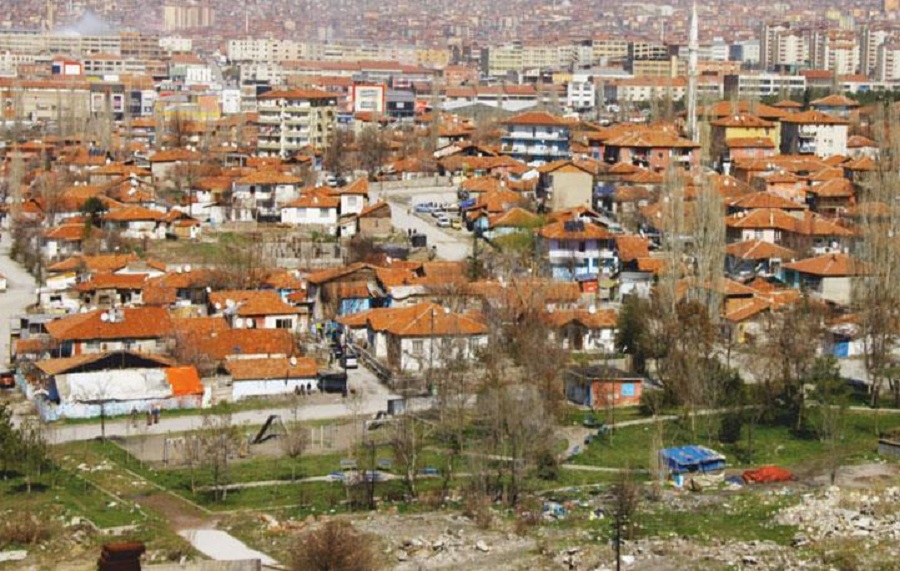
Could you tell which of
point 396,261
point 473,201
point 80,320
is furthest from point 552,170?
point 80,320

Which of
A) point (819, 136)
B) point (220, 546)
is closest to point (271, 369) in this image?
point (220, 546)

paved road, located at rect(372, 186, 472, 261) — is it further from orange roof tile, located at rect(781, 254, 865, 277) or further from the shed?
the shed

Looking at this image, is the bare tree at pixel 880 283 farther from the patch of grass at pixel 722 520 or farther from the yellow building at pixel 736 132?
the yellow building at pixel 736 132

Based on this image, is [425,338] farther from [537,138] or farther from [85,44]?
[85,44]

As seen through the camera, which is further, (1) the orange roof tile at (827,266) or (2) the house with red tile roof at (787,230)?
(2) the house with red tile roof at (787,230)

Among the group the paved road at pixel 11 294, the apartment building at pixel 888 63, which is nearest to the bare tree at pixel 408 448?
the paved road at pixel 11 294

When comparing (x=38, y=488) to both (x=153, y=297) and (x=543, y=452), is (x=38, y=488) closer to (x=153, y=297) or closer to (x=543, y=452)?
(x=543, y=452)
